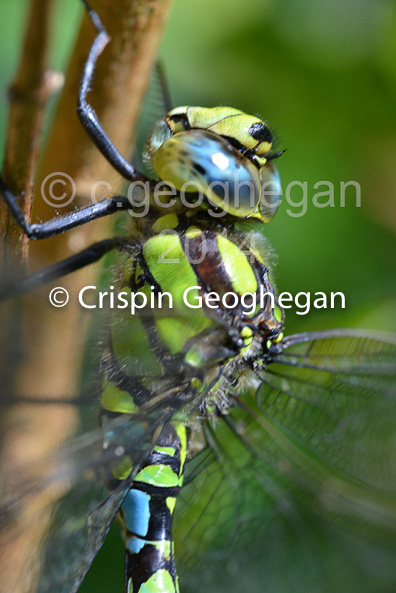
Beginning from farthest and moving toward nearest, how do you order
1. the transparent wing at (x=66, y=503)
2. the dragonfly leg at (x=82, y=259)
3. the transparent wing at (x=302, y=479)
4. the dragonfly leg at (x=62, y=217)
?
the transparent wing at (x=302, y=479) < the dragonfly leg at (x=82, y=259) < the dragonfly leg at (x=62, y=217) < the transparent wing at (x=66, y=503)

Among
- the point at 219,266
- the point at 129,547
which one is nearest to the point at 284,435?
the point at 129,547

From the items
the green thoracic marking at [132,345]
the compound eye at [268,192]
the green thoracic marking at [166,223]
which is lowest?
the green thoracic marking at [132,345]

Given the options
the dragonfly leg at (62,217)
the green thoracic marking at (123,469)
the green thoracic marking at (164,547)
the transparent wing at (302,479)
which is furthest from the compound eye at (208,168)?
the green thoracic marking at (164,547)

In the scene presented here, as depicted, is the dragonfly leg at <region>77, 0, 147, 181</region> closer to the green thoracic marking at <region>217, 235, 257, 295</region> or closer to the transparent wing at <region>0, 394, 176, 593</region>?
the green thoracic marking at <region>217, 235, 257, 295</region>

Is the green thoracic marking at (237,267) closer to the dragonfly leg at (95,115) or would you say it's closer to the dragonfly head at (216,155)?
the dragonfly head at (216,155)

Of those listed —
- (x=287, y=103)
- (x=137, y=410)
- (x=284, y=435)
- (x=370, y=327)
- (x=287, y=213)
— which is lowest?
(x=284, y=435)

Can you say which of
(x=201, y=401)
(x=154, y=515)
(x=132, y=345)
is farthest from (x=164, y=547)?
(x=132, y=345)

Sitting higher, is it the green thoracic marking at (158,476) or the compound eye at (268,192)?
the compound eye at (268,192)

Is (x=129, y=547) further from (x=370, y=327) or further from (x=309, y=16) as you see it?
(x=309, y=16)

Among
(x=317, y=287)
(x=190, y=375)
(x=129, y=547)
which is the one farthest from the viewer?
(x=317, y=287)
